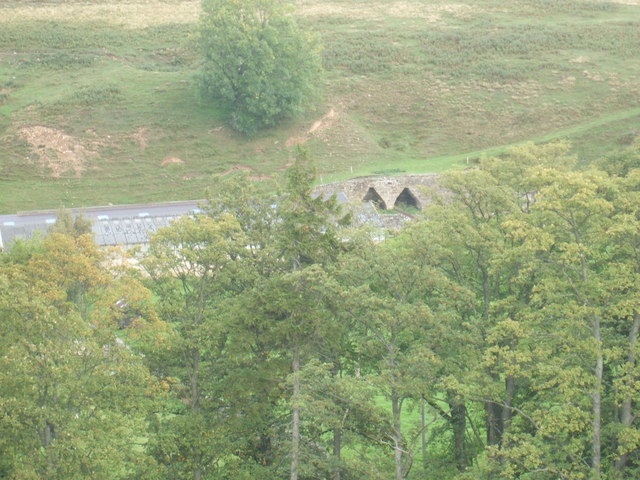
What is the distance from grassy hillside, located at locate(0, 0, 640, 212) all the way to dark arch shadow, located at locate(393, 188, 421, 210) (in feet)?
6.44

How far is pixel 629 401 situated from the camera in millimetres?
25078

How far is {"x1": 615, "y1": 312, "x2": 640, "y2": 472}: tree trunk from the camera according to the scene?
24.9 metres

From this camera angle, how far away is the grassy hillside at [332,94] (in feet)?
243

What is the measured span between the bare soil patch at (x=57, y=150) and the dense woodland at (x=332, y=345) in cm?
4244

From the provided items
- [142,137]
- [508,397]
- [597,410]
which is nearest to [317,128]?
[142,137]

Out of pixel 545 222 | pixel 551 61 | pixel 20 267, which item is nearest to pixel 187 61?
pixel 551 61

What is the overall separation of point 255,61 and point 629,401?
57.0 metres

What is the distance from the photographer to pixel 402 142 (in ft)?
262

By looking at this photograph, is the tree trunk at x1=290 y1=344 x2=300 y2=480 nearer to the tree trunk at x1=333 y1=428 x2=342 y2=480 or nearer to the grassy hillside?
the tree trunk at x1=333 y1=428 x2=342 y2=480

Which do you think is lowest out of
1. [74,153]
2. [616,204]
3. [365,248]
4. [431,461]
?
[74,153]

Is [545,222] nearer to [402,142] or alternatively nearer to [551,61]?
[402,142]

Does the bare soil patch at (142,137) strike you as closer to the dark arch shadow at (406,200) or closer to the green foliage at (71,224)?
the dark arch shadow at (406,200)

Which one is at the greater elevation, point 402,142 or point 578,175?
point 578,175

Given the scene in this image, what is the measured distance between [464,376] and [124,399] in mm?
10065
